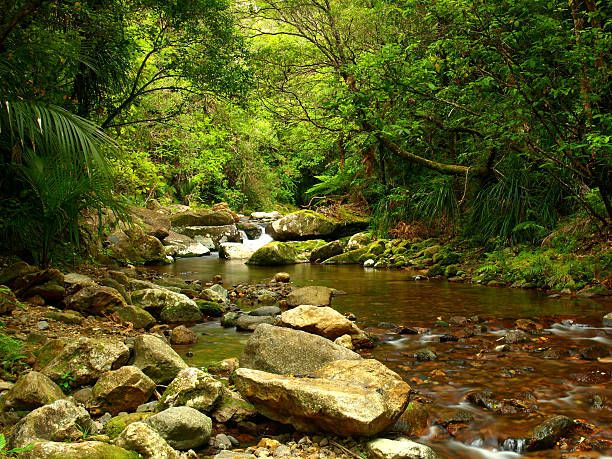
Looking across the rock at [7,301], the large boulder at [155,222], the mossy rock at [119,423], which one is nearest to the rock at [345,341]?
the mossy rock at [119,423]

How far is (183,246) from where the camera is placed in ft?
49.8

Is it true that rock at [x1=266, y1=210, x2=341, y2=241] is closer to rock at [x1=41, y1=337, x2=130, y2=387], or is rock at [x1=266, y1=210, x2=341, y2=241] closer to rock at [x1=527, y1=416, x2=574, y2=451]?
rock at [x1=41, y1=337, x2=130, y2=387]

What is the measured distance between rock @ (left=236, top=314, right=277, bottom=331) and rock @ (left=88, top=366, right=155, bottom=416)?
266cm

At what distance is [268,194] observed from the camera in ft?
88.1

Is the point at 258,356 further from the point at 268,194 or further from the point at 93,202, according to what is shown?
the point at 268,194

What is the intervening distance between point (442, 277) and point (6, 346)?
8818 millimetres

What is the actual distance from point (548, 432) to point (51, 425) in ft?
10.3

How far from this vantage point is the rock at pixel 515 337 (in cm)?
500

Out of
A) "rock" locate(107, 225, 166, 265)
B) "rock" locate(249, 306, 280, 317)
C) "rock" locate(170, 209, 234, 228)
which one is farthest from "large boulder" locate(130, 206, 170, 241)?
"rock" locate(249, 306, 280, 317)

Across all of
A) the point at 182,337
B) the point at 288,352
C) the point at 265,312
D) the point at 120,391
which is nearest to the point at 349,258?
the point at 265,312

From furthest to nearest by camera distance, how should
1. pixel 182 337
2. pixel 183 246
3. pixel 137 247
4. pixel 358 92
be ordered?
pixel 183 246
pixel 137 247
pixel 358 92
pixel 182 337

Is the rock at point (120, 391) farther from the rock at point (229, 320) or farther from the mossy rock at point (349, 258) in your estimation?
the mossy rock at point (349, 258)

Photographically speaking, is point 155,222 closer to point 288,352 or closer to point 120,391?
point 288,352

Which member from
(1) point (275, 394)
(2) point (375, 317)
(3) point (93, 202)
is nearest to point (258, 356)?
(1) point (275, 394)
